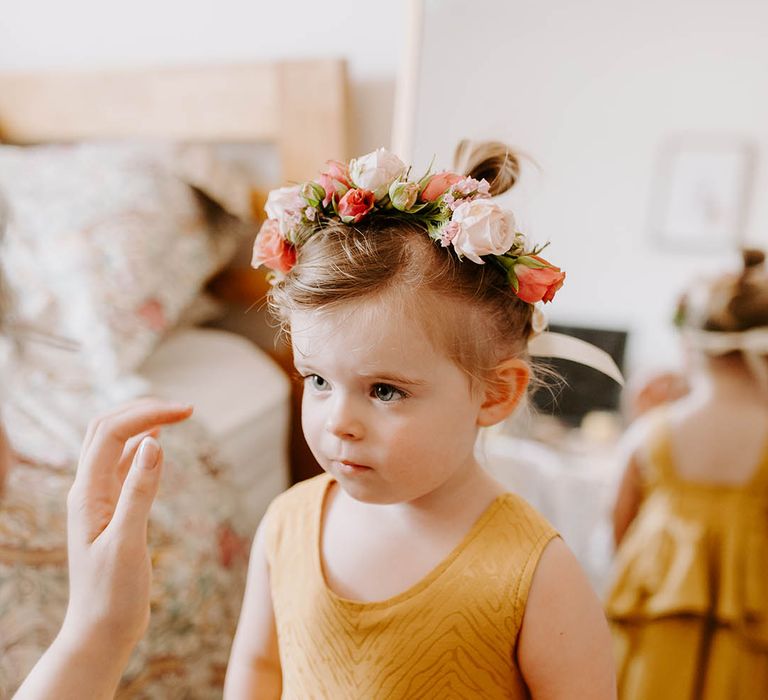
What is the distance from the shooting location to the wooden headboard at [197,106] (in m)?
1.44

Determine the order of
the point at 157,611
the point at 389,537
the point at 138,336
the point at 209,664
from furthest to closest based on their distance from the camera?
the point at 138,336 → the point at 209,664 → the point at 157,611 → the point at 389,537

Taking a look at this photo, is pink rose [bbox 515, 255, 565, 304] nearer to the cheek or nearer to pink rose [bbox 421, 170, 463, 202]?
pink rose [bbox 421, 170, 463, 202]

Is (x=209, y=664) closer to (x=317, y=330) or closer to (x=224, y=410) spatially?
(x=224, y=410)

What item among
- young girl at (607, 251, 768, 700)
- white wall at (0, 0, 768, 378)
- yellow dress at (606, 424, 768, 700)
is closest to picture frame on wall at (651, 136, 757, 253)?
white wall at (0, 0, 768, 378)

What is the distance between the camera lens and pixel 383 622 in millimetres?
644

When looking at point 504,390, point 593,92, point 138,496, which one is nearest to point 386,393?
point 504,390

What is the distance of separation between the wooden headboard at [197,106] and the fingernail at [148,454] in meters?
0.97

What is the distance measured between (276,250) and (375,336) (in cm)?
15

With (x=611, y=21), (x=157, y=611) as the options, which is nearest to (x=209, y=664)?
(x=157, y=611)

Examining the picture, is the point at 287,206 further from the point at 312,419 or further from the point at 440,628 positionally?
the point at 440,628

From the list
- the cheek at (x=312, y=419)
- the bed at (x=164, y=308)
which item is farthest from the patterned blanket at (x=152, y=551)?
the cheek at (x=312, y=419)

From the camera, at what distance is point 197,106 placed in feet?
5.16

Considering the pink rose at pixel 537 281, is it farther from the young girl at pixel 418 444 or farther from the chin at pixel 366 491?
the chin at pixel 366 491

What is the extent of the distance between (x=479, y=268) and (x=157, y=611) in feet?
2.33
